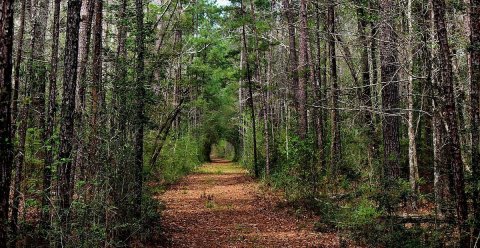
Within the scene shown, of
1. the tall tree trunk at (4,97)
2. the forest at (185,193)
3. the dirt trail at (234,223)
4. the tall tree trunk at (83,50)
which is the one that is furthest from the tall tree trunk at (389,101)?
the tall tree trunk at (4,97)

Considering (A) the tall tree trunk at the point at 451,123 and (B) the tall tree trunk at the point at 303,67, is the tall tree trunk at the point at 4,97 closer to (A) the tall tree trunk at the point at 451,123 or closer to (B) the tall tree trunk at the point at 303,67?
(A) the tall tree trunk at the point at 451,123

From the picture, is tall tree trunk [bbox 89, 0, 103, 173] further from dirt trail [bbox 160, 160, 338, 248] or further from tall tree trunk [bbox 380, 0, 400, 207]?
tall tree trunk [bbox 380, 0, 400, 207]

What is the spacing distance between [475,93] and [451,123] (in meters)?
0.96

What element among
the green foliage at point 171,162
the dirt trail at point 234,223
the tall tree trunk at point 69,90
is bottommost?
the dirt trail at point 234,223

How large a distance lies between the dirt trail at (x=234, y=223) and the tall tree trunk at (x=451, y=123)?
10.1 feet

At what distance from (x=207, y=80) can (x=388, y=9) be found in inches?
593

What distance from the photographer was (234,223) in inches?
442

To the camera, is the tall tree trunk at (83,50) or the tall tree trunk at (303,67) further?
the tall tree trunk at (303,67)

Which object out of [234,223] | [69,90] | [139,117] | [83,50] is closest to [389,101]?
[234,223]

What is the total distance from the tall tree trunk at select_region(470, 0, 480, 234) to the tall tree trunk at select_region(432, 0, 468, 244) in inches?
11.0

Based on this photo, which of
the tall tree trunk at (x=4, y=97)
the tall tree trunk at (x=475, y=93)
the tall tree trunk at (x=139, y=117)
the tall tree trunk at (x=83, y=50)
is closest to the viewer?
the tall tree trunk at (x=4, y=97)

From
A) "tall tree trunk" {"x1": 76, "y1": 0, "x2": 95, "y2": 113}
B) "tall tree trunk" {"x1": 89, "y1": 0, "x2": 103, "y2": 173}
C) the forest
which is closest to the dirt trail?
the forest

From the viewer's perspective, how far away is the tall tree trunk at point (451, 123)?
5.74 m

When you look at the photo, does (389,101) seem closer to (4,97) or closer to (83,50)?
(83,50)
